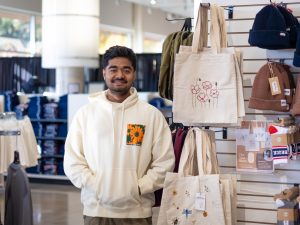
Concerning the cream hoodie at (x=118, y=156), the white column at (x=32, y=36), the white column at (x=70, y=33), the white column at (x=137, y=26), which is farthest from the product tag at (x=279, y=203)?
the white column at (x=137, y=26)

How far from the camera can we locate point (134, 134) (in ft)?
9.82

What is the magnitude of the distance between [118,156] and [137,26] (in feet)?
51.5

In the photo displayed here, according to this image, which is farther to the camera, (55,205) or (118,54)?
(55,205)

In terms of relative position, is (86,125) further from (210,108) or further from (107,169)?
(210,108)

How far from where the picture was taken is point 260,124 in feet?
12.7

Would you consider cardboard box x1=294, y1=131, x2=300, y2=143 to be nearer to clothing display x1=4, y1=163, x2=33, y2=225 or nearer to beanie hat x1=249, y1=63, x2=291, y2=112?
beanie hat x1=249, y1=63, x2=291, y2=112

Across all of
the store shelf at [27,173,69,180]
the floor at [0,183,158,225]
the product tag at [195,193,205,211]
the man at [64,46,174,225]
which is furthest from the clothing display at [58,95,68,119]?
the man at [64,46,174,225]

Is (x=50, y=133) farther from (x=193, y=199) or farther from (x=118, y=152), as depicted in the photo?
(x=118, y=152)

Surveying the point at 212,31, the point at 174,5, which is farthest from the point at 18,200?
the point at 174,5

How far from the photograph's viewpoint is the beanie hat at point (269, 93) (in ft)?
12.3

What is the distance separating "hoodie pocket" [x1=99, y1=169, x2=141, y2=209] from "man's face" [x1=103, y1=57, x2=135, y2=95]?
0.42 meters

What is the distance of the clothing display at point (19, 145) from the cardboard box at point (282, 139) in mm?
5104

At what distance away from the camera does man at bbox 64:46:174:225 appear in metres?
2.96

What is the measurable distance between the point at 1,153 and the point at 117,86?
590cm
